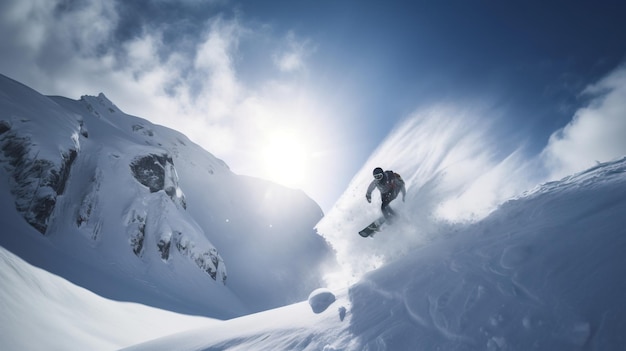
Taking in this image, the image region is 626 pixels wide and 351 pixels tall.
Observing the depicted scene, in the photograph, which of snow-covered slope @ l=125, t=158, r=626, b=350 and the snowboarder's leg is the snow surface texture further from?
the snowboarder's leg

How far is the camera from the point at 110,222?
43.2 meters

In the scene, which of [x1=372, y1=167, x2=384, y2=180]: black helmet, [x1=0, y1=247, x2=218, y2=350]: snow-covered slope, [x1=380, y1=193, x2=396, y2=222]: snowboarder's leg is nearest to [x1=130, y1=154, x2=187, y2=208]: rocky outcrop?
[x1=0, y1=247, x2=218, y2=350]: snow-covered slope

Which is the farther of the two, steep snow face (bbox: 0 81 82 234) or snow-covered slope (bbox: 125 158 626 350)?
steep snow face (bbox: 0 81 82 234)

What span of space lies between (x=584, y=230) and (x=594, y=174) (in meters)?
2.87

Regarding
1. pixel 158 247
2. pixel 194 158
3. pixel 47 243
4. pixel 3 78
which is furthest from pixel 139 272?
pixel 194 158

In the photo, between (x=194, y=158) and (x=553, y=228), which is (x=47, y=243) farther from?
(x=194, y=158)

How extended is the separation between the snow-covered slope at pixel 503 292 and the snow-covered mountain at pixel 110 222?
29486 mm

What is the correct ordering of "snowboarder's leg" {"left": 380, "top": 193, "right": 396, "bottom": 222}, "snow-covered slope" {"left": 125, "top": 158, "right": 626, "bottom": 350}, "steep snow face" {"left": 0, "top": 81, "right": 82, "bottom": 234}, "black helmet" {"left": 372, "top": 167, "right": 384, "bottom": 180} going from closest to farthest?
"snow-covered slope" {"left": 125, "top": 158, "right": 626, "bottom": 350}
"snowboarder's leg" {"left": 380, "top": 193, "right": 396, "bottom": 222}
"black helmet" {"left": 372, "top": 167, "right": 384, "bottom": 180}
"steep snow face" {"left": 0, "top": 81, "right": 82, "bottom": 234}

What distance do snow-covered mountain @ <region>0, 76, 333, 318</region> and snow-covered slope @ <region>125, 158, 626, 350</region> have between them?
29.5 metres

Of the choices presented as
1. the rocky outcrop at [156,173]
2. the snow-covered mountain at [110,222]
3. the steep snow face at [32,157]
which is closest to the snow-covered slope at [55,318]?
the snow-covered mountain at [110,222]

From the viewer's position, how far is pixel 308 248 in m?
99.8

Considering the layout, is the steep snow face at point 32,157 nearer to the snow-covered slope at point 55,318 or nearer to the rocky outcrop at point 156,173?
the rocky outcrop at point 156,173

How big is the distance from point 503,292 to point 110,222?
53140 millimetres

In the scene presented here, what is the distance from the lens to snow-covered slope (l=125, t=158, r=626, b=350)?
250cm
